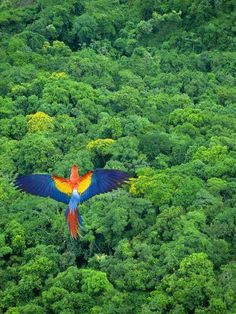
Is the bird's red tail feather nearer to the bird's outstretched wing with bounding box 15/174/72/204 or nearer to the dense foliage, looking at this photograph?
the bird's outstretched wing with bounding box 15/174/72/204

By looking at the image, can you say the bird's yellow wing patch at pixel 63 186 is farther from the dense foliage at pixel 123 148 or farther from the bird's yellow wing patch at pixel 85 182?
the dense foliage at pixel 123 148

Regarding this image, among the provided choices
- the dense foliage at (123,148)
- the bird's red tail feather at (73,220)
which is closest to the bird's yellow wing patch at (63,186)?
the bird's red tail feather at (73,220)

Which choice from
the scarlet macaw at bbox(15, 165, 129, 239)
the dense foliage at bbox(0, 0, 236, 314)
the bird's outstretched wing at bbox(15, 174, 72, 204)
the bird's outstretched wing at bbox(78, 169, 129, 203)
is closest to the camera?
the bird's outstretched wing at bbox(78, 169, 129, 203)

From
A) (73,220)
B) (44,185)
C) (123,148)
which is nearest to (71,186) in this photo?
(44,185)

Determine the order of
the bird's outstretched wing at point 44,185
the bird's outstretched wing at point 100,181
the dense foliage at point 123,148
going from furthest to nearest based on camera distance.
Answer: the dense foliage at point 123,148, the bird's outstretched wing at point 44,185, the bird's outstretched wing at point 100,181

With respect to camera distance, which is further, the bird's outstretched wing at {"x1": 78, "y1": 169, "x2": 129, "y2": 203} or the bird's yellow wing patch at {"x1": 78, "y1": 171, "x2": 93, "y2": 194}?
the bird's yellow wing patch at {"x1": 78, "y1": 171, "x2": 93, "y2": 194}

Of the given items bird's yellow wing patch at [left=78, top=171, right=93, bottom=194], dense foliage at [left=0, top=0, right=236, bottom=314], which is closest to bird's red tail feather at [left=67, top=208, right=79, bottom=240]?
bird's yellow wing patch at [left=78, top=171, right=93, bottom=194]
